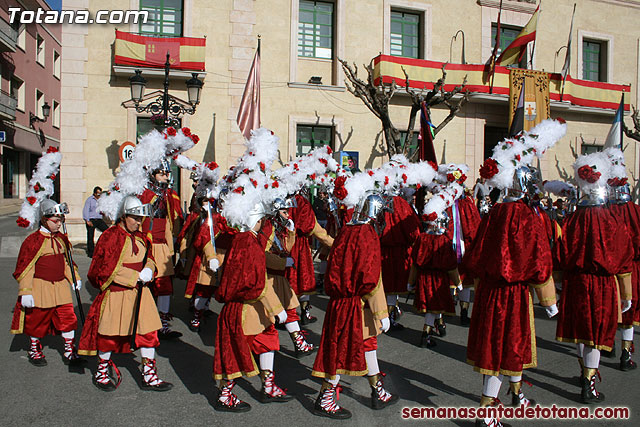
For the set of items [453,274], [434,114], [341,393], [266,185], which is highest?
[434,114]

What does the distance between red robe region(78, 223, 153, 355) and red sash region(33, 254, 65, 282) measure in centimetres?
104

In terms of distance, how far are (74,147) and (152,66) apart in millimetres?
3417

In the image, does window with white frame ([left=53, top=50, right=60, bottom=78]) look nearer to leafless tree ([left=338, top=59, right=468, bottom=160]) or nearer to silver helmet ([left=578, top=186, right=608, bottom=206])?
leafless tree ([left=338, top=59, right=468, bottom=160])

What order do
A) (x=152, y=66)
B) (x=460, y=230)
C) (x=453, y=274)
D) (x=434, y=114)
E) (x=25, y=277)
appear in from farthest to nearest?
(x=434, y=114), (x=152, y=66), (x=460, y=230), (x=453, y=274), (x=25, y=277)

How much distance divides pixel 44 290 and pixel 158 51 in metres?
11.6

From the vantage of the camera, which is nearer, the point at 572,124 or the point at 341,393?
the point at 341,393

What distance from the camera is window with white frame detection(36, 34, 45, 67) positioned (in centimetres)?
3186

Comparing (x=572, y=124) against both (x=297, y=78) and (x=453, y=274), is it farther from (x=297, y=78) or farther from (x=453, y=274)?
(x=453, y=274)

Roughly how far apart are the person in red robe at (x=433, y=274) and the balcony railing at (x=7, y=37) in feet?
89.0

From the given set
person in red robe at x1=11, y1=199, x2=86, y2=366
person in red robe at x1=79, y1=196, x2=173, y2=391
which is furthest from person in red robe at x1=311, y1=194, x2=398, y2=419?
person in red robe at x1=11, y1=199, x2=86, y2=366

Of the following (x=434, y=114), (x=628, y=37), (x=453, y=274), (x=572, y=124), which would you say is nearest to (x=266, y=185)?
(x=453, y=274)

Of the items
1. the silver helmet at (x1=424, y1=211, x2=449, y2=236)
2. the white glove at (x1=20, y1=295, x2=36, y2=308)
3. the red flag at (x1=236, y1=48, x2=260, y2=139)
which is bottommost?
the white glove at (x1=20, y1=295, x2=36, y2=308)

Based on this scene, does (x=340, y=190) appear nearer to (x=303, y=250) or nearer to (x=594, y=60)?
(x=303, y=250)

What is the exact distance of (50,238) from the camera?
564cm
